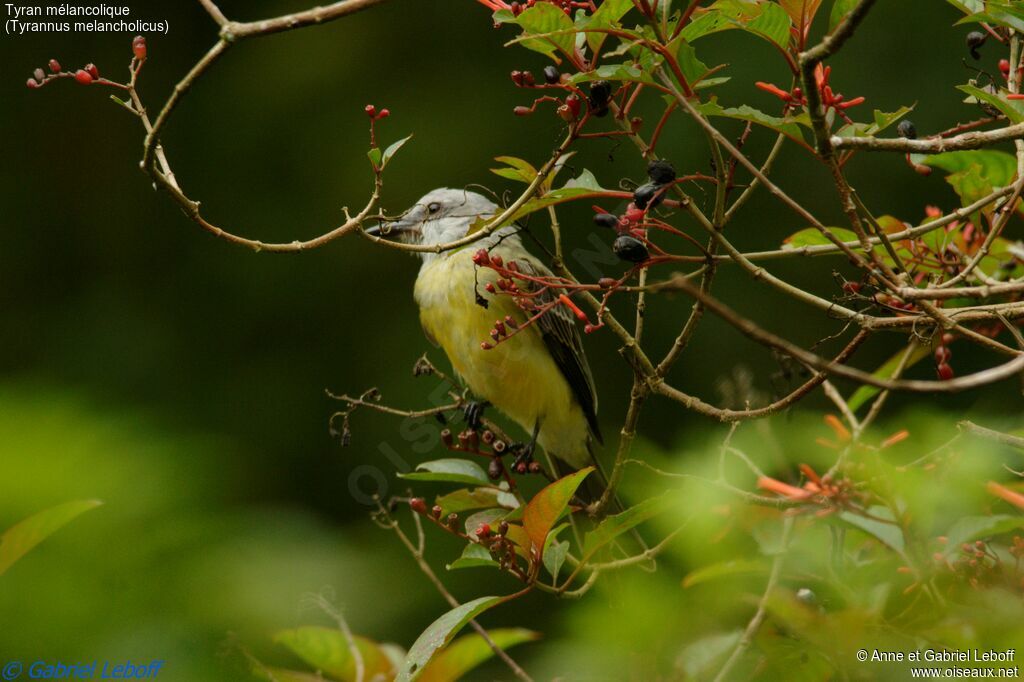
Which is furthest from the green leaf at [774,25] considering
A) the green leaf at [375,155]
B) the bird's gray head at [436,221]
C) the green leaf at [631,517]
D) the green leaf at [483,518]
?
the bird's gray head at [436,221]

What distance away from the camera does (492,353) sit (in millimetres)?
4125

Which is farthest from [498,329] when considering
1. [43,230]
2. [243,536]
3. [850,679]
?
[43,230]

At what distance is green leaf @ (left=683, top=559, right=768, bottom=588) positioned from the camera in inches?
90.4

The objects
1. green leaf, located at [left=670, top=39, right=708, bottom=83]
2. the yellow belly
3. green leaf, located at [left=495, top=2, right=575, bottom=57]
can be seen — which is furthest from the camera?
the yellow belly

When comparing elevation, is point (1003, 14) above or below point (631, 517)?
above

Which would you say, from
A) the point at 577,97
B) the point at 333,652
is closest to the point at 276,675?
the point at 333,652

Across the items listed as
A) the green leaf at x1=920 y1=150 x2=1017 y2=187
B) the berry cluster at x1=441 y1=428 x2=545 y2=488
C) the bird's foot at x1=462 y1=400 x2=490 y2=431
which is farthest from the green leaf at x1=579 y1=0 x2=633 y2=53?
the bird's foot at x1=462 y1=400 x2=490 y2=431

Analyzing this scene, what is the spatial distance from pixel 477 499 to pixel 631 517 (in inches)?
22.4

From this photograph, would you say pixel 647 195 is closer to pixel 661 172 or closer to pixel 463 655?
pixel 661 172

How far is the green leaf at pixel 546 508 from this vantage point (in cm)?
220

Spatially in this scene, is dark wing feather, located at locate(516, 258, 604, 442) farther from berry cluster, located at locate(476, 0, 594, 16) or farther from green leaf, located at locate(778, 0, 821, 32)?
green leaf, located at locate(778, 0, 821, 32)

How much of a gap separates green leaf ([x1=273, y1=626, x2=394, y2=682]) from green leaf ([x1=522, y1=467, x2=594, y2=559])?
24.9 inches

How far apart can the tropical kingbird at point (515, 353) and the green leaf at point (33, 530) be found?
7.13ft

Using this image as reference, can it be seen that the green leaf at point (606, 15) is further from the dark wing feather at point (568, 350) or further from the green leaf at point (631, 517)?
the dark wing feather at point (568, 350)
